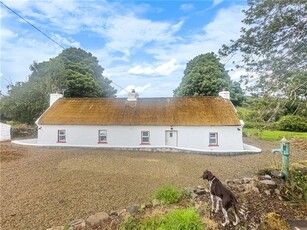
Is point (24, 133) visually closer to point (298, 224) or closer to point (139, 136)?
point (139, 136)

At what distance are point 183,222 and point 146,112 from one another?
Answer: 1819cm

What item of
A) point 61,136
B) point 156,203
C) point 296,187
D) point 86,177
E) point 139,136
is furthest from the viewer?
point 61,136

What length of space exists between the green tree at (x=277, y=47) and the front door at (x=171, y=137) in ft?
46.0

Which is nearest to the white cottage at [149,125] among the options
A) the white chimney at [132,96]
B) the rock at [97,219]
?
the white chimney at [132,96]

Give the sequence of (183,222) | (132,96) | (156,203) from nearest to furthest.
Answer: (183,222)
(156,203)
(132,96)

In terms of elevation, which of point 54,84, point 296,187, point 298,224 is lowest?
point 298,224

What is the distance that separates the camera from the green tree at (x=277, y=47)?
6.61 meters

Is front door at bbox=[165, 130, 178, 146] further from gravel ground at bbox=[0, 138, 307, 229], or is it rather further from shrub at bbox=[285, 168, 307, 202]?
shrub at bbox=[285, 168, 307, 202]

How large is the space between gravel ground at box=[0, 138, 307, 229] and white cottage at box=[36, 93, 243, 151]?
208cm

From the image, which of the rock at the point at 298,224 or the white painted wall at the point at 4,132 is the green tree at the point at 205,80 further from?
the rock at the point at 298,224

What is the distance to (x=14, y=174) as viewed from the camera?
508 inches

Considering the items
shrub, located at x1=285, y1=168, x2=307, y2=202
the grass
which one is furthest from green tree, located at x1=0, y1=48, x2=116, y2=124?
shrub, located at x1=285, y1=168, x2=307, y2=202

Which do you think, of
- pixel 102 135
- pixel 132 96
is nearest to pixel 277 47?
pixel 102 135

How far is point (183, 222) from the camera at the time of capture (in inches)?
172
